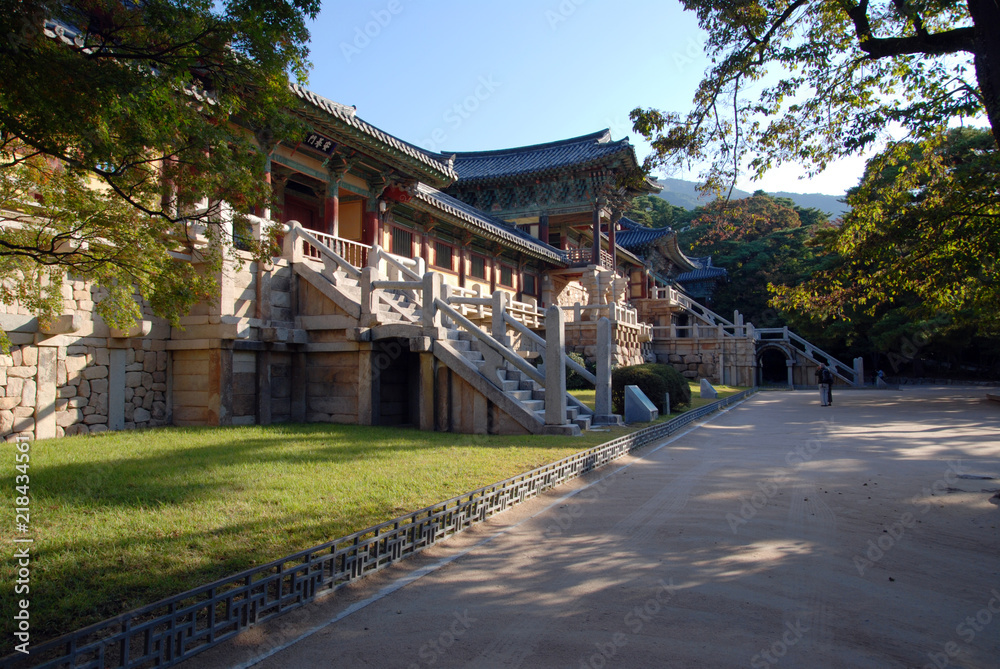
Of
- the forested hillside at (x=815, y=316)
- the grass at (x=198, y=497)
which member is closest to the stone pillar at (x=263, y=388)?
the grass at (x=198, y=497)

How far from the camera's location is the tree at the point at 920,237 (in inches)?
292

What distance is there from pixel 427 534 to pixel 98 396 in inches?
279

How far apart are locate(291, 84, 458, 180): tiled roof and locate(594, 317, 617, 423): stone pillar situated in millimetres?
6550

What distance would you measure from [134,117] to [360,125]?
32.2 ft

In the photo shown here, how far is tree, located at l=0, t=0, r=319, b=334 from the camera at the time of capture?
3820mm

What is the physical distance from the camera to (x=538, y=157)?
33.1m

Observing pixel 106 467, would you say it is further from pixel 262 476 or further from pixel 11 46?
pixel 11 46

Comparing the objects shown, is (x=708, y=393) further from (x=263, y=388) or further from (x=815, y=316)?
(x=263, y=388)

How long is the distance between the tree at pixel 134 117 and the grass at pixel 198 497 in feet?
5.32

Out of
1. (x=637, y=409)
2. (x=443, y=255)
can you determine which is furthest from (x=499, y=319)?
(x=443, y=255)

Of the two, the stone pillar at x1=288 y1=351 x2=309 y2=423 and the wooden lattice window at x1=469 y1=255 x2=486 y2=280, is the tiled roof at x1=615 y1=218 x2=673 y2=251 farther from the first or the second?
the stone pillar at x1=288 y1=351 x2=309 y2=423

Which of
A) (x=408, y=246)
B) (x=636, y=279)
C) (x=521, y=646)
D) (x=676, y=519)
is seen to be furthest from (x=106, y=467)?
(x=636, y=279)

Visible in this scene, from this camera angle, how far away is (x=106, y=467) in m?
6.43

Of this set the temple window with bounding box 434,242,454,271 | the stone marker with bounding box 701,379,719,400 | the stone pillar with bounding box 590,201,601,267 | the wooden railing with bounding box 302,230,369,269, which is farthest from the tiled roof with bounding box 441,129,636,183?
the wooden railing with bounding box 302,230,369,269
